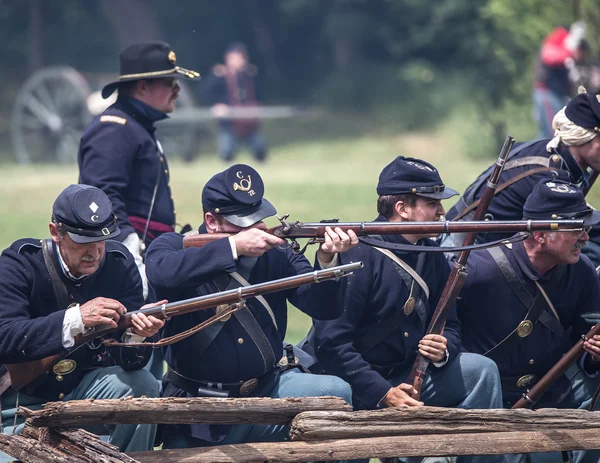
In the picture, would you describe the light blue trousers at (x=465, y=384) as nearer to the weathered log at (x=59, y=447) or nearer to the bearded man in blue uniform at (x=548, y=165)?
the bearded man in blue uniform at (x=548, y=165)

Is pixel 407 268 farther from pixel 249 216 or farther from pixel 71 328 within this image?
pixel 71 328

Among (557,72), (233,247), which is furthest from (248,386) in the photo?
(557,72)

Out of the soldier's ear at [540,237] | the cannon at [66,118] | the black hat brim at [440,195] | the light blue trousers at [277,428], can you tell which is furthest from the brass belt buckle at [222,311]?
the cannon at [66,118]

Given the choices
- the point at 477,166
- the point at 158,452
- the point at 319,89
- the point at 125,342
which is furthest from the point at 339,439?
the point at 319,89

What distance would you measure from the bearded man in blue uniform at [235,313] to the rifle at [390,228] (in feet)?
0.20

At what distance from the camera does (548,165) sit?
668cm

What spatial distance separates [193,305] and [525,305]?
6.25 ft

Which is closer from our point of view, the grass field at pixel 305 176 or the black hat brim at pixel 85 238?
the black hat brim at pixel 85 238

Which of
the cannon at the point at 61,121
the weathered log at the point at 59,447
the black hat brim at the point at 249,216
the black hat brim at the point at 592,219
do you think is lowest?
the weathered log at the point at 59,447

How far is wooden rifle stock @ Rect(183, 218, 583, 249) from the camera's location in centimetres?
540

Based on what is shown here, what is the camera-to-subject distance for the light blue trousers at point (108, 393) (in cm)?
529

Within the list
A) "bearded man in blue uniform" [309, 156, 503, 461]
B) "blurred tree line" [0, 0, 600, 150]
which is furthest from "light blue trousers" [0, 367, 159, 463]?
"blurred tree line" [0, 0, 600, 150]

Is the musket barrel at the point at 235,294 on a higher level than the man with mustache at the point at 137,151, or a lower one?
lower

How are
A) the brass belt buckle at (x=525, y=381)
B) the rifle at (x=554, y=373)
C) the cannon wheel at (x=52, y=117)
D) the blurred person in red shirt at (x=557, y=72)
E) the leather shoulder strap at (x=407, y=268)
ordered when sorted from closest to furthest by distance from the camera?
the leather shoulder strap at (x=407, y=268) < the rifle at (x=554, y=373) < the brass belt buckle at (x=525, y=381) < the blurred person in red shirt at (x=557, y=72) < the cannon wheel at (x=52, y=117)
